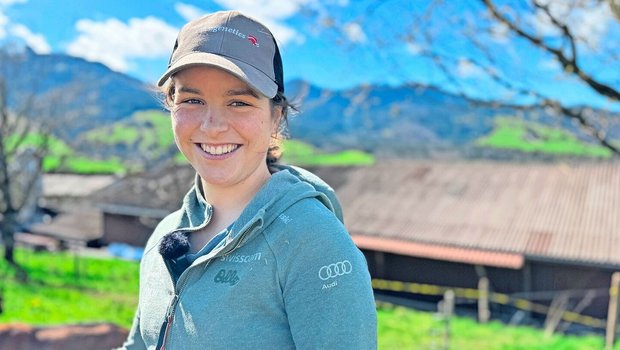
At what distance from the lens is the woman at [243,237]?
51.5 inches

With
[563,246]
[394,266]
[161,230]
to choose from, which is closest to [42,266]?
[394,266]

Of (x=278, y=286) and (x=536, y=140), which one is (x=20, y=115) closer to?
(x=536, y=140)

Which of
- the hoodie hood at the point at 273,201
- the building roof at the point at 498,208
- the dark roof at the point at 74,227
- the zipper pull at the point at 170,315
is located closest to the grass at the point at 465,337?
the building roof at the point at 498,208

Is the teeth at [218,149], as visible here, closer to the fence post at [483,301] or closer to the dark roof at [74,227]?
the fence post at [483,301]

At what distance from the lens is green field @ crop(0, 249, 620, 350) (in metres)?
10.3

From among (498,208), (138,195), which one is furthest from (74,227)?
(498,208)

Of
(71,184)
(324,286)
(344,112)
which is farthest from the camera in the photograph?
(71,184)

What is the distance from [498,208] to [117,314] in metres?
13.5

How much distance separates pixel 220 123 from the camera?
1518mm

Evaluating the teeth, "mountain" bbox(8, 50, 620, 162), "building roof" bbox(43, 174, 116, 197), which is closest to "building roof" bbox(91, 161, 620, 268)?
"mountain" bbox(8, 50, 620, 162)

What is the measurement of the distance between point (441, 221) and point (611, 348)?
10692mm

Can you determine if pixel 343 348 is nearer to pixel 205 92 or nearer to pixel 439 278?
pixel 205 92

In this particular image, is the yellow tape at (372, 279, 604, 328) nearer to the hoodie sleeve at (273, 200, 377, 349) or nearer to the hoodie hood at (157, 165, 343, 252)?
the hoodie hood at (157, 165, 343, 252)

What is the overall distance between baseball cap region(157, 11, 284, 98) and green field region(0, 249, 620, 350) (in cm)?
687
